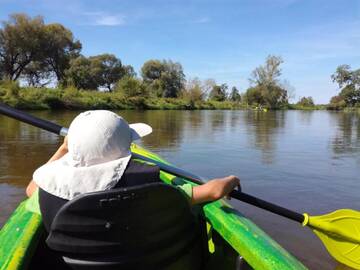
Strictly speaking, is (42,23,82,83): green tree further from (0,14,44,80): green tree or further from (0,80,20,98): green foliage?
(0,80,20,98): green foliage

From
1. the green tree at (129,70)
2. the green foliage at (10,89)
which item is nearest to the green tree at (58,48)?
the green tree at (129,70)

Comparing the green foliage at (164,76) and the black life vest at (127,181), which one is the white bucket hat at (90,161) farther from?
the green foliage at (164,76)

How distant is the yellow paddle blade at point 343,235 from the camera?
2.81m

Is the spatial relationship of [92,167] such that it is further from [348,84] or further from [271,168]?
[348,84]

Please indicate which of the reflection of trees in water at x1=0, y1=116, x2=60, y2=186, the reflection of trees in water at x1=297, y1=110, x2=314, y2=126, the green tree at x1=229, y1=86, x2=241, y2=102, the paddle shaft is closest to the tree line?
the green tree at x1=229, y1=86, x2=241, y2=102

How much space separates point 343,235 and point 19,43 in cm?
4126

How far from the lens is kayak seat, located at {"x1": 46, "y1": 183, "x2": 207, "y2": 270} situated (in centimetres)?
138

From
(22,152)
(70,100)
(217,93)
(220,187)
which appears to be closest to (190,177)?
(220,187)

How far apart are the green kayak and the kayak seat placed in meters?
0.37

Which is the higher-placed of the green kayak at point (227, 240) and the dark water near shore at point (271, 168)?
the green kayak at point (227, 240)

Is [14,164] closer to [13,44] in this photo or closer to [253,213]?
[253,213]

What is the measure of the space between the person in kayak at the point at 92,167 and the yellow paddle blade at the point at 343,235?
1809mm

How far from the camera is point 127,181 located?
56.3 inches

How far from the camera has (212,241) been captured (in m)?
2.44
